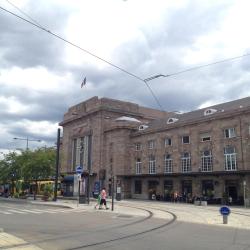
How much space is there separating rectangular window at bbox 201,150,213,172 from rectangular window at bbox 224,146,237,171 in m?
2.46

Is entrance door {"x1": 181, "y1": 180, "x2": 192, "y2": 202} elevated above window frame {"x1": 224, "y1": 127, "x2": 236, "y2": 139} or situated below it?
below

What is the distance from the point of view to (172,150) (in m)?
53.1

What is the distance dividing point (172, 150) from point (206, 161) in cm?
642

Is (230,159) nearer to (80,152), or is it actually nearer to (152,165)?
(152,165)

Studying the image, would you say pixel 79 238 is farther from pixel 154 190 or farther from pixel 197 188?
pixel 154 190

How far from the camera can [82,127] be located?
75.0m

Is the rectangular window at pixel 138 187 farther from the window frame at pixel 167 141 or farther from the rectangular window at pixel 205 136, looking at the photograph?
the rectangular window at pixel 205 136

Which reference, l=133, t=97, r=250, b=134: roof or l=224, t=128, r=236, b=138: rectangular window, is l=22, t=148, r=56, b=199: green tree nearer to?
l=133, t=97, r=250, b=134: roof

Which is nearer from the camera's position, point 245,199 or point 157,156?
point 245,199

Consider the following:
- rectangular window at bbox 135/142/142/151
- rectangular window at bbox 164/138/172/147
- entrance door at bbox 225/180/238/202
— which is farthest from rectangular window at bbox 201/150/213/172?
rectangular window at bbox 135/142/142/151

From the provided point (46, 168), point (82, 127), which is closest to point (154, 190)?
point (46, 168)

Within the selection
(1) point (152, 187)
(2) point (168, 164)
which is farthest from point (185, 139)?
(1) point (152, 187)

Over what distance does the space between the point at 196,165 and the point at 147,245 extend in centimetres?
3872

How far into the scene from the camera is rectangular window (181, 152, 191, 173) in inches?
1983
